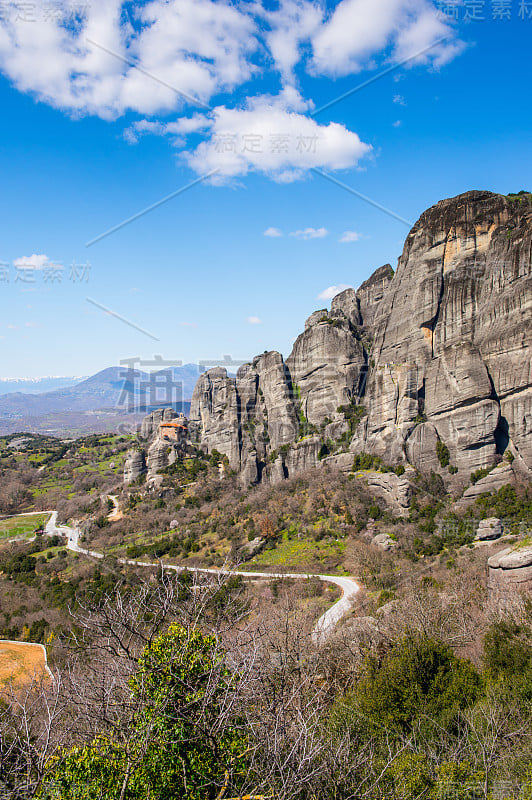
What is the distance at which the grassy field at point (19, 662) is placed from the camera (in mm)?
24281

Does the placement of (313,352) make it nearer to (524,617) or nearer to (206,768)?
(524,617)

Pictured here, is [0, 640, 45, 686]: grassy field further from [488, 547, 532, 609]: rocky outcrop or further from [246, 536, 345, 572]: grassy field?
[488, 547, 532, 609]: rocky outcrop

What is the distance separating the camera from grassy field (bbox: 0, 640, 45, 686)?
79.7ft

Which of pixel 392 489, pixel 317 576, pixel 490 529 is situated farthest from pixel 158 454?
pixel 490 529

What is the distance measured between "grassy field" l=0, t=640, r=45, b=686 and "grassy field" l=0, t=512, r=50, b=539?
3663 centimetres

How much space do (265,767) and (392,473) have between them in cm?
3906

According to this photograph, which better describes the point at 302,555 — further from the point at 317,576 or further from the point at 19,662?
the point at 19,662

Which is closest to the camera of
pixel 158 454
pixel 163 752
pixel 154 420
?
pixel 163 752

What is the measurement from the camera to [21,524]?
222ft

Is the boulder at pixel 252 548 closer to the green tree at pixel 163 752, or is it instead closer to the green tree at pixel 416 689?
the green tree at pixel 416 689

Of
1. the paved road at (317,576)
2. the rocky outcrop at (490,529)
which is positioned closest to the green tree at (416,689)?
the paved road at (317,576)

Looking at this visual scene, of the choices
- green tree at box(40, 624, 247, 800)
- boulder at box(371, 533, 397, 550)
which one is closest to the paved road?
boulder at box(371, 533, 397, 550)

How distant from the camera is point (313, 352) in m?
62.7

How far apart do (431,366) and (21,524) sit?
→ 64226 millimetres
